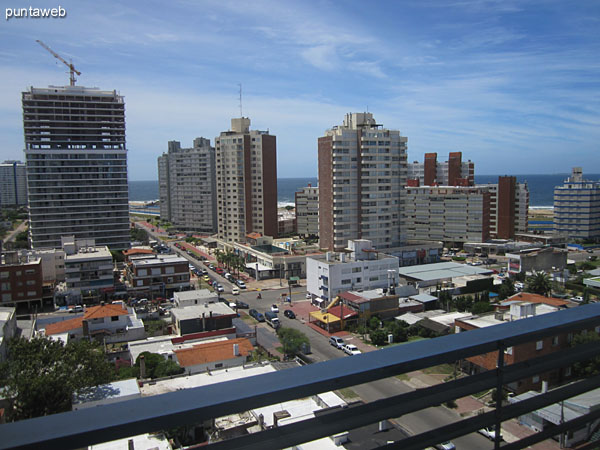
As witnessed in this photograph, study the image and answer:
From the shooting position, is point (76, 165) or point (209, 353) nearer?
point (209, 353)

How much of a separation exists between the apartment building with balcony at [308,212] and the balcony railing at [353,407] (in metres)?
38.1

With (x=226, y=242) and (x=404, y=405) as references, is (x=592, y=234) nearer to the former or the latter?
(x=226, y=242)

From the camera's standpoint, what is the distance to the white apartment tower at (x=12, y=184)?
74.9 metres

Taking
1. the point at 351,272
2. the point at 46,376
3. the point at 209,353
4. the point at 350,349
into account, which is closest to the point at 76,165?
the point at 351,272

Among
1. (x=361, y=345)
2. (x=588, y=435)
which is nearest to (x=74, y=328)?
(x=361, y=345)

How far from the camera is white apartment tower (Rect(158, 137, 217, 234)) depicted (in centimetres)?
4484

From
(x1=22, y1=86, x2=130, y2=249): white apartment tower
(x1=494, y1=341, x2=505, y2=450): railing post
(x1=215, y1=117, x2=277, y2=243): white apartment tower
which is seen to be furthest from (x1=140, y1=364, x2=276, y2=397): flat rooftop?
(x1=215, y1=117, x2=277, y2=243): white apartment tower

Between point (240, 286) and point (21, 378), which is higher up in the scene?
point (21, 378)

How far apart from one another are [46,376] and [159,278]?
13010 millimetres

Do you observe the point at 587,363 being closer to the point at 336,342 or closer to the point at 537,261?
the point at 336,342

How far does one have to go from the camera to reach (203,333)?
13867mm

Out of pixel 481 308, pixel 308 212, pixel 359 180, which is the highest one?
pixel 359 180

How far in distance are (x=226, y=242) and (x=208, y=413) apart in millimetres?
34043

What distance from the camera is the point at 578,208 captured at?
3525cm
